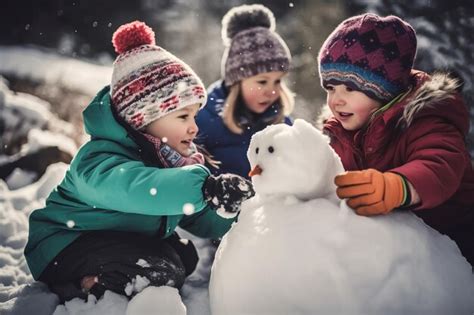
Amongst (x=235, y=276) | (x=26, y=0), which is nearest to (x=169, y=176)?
(x=235, y=276)

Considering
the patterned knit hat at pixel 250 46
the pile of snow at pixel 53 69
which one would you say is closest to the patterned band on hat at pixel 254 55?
the patterned knit hat at pixel 250 46

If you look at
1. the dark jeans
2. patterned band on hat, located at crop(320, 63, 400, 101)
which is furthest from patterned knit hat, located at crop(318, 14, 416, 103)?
the dark jeans

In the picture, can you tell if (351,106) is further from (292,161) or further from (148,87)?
(148,87)

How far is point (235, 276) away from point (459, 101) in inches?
36.2

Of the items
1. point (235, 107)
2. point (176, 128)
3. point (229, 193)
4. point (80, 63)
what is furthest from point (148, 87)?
point (80, 63)

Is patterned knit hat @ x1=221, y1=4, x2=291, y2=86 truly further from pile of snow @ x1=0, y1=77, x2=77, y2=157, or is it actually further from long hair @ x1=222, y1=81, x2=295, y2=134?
pile of snow @ x1=0, y1=77, x2=77, y2=157

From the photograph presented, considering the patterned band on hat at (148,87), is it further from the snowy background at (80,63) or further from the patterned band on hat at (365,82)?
the snowy background at (80,63)

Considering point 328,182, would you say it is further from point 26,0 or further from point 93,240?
point 26,0

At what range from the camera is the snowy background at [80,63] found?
1.70m

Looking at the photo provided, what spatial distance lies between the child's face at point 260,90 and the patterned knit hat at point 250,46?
3 cm

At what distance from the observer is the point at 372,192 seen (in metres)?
1.01

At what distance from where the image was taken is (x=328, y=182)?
43.9 inches

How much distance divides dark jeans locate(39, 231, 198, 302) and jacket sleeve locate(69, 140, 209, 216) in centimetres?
13

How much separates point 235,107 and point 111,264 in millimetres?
1430
